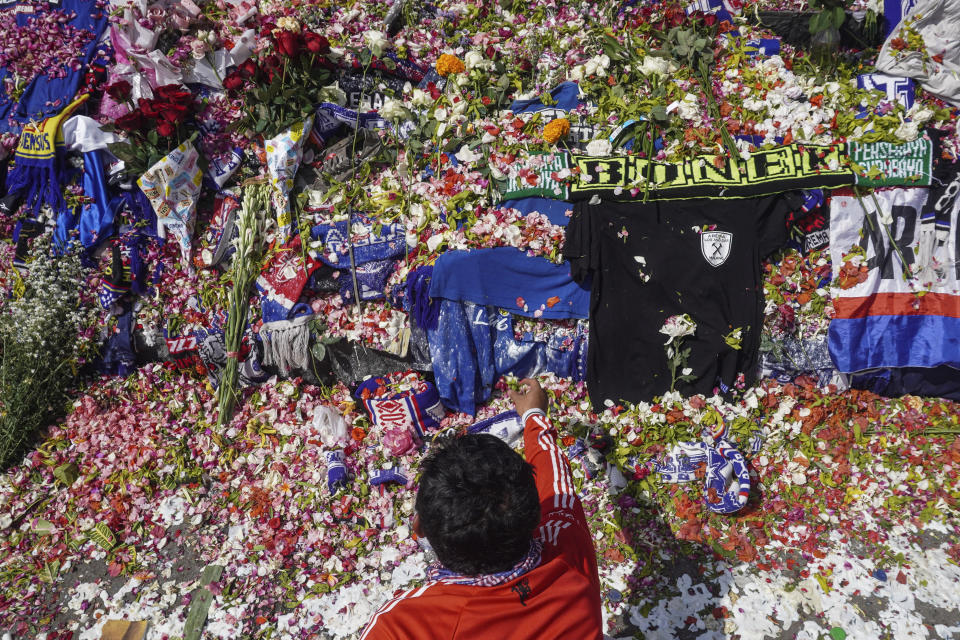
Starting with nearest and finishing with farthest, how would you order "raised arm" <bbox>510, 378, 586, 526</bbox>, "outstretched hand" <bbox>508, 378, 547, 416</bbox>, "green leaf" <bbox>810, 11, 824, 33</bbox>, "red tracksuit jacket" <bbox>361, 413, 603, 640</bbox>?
"red tracksuit jacket" <bbox>361, 413, 603, 640</bbox>, "raised arm" <bbox>510, 378, 586, 526</bbox>, "outstretched hand" <bbox>508, 378, 547, 416</bbox>, "green leaf" <bbox>810, 11, 824, 33</bbox>

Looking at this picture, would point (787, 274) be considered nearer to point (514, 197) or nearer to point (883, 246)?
point (883, 246)

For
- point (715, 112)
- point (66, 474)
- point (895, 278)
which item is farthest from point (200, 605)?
point (895, 278)

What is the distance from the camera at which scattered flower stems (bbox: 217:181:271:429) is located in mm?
4137

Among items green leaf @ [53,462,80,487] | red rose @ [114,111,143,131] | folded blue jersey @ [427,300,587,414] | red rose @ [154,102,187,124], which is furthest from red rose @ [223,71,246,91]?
green leaf @ [53,462,80,487]

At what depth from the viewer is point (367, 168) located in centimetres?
442

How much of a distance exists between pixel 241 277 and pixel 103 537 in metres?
2.00

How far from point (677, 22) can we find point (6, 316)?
5.86 meters

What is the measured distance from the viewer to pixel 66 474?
3908 mm

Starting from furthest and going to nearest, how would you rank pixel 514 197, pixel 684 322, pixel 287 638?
pixel 514 197
pixel 684 322
pixel 287 638

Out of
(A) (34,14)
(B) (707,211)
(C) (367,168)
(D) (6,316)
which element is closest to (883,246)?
(B) (707,211)

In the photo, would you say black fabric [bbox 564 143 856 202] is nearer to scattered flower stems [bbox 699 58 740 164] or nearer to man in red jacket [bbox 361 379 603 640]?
scattered flower stems [bbox 699 58 740 164]

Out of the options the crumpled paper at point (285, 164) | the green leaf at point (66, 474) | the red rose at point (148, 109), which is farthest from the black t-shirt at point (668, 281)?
the green leaf at point (66, 474)

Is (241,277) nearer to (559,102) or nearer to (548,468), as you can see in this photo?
(559,102)

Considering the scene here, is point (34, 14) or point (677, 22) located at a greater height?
point (34, 14)
